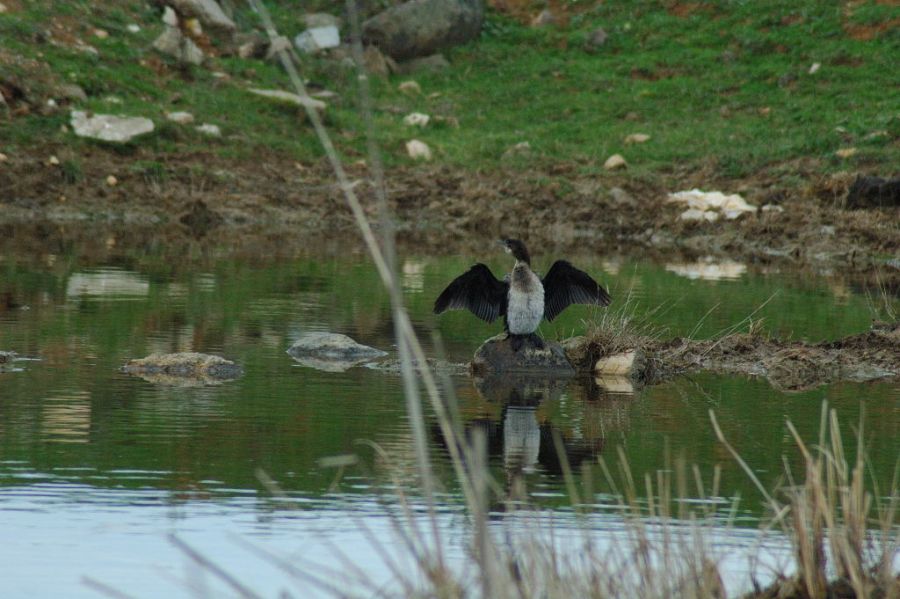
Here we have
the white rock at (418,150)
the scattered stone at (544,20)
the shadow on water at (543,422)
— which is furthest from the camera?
the scattered stone at (544,20)

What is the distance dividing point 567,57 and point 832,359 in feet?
89.9

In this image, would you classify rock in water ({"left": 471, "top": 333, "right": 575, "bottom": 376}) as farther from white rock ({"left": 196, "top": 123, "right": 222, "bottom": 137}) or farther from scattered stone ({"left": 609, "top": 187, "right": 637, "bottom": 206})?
white rock ({"left": 196, "top": 123, "right": 222, "bottom": 137})

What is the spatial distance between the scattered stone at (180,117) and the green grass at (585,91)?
32cm

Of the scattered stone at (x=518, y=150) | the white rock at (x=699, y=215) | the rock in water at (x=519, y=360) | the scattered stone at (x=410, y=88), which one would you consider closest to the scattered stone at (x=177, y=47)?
the scattered stone at (x=410, y=88)

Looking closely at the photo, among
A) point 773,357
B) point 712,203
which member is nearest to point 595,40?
point 712,203

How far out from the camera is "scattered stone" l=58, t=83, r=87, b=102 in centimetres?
3142

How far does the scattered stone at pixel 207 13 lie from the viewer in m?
38.0

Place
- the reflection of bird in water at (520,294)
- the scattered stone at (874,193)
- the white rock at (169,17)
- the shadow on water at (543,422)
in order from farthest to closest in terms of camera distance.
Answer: the white rock at (169,17)
the scattered stone at (874,193)
the reflection of bird in water at (520,294)
the shadow on water at (543,422)

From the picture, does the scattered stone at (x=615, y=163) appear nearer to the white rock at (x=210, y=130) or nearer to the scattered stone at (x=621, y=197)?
the scattered stone at (x=621, y=197)

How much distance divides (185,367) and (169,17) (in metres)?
26.1

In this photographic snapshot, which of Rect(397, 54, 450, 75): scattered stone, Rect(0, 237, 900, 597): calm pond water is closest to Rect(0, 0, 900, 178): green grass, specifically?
Rect(397, 54, 450, 75): scattered stone

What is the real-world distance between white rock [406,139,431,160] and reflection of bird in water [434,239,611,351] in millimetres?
19491

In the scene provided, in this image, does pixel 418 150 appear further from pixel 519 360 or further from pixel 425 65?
pixel 519 360

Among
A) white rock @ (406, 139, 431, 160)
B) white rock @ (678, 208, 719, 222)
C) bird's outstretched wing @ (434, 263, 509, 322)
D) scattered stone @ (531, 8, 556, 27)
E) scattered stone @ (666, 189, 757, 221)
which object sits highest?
scattered stone @ (531, 8, 556, 27)
